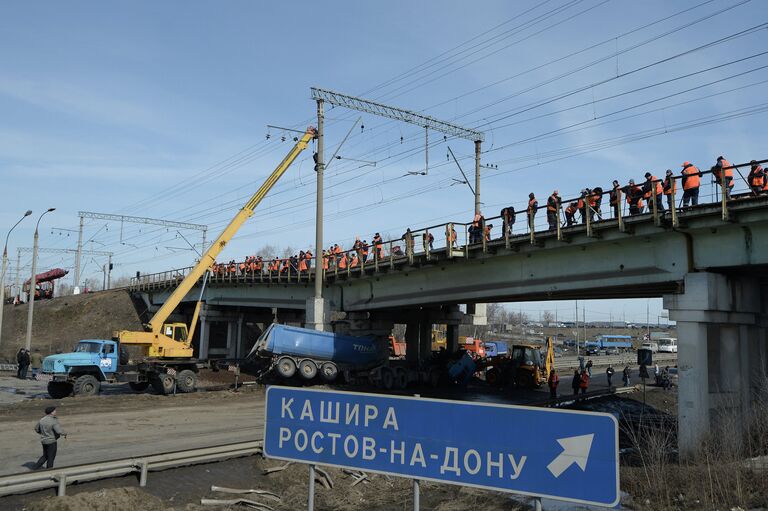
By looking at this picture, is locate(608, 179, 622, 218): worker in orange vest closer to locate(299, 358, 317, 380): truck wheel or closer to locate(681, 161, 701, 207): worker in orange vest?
locate(681, 161, 701, 207): worker in orange vest

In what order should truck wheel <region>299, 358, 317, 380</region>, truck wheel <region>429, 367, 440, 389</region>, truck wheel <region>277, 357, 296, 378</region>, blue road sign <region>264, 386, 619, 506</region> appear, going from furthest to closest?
truck wheel <region>429, 367, 440, 389</region>
truck wheel <region>299, 358, 317, 380</region>
truck wheel <region>277, 357, 296, 378</region>
blue road sign <region>264, 386, 619, 506</region>

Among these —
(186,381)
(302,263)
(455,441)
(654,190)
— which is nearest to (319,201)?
(302,263)

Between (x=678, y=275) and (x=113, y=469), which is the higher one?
(x=678, y=275)

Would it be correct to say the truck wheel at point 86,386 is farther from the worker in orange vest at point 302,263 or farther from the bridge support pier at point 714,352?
the bridge support pier at point 714,352

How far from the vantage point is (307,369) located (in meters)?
29.6

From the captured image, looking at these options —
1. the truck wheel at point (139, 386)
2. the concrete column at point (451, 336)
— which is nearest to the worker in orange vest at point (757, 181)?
the concrete column at point (451, 336)

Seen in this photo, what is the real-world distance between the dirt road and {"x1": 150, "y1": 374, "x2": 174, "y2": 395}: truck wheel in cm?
116

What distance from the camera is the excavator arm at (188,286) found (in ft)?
93.5

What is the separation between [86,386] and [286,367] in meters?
8.71

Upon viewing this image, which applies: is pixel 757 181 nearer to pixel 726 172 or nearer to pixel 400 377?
pixel 726 172

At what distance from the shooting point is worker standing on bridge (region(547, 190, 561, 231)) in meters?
21.7

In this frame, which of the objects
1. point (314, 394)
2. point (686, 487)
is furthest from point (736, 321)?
point (314, 394)

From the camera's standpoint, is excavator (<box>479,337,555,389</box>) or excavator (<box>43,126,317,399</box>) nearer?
excavator (<box>43,126,317,399</box>)

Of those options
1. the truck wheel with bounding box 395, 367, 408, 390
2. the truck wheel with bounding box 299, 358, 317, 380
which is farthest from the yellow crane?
the truck wheel with bounding box 395, 367, 408, 390
